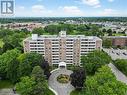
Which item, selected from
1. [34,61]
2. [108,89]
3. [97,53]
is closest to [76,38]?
[97,53]

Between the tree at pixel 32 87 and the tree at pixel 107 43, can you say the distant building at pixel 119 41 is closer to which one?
the tree at pixel 107 43

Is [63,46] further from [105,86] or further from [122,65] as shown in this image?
[105,86]

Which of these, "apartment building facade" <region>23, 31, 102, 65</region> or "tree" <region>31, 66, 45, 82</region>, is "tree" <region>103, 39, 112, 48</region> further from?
"tree" <region>31, 66, 45, 82</region>

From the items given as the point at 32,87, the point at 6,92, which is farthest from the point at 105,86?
the point at 6,92

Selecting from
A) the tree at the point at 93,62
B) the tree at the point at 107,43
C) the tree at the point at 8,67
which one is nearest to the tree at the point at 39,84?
the tree at the point at 8,67

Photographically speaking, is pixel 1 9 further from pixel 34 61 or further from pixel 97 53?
pixel 97 53

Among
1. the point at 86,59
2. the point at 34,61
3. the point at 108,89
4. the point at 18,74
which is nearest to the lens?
the point at 108,89

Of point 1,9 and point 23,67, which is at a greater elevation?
point 1,9
